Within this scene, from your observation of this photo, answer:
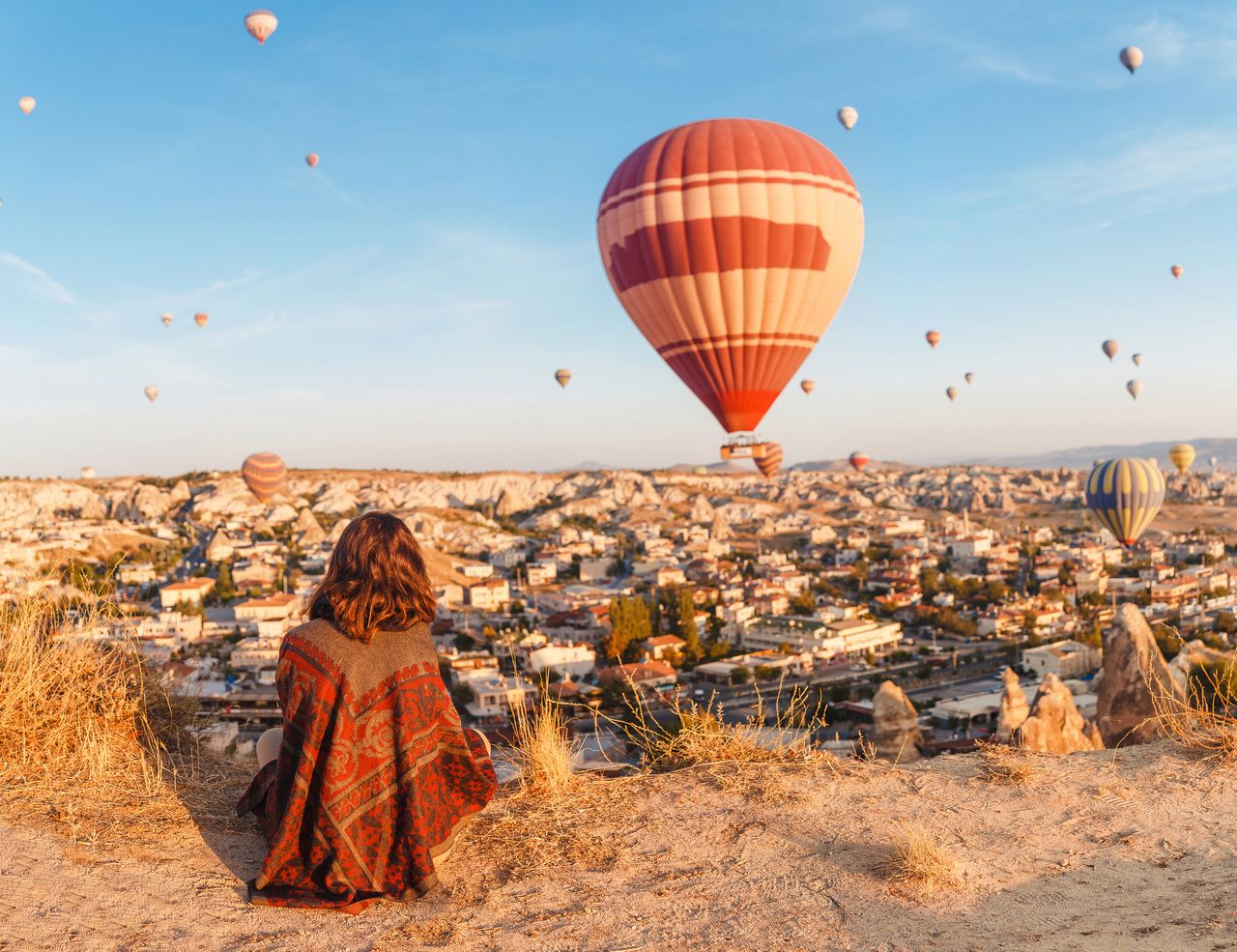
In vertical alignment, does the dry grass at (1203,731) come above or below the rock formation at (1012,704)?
above

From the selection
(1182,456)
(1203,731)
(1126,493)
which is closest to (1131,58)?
(1126,493)

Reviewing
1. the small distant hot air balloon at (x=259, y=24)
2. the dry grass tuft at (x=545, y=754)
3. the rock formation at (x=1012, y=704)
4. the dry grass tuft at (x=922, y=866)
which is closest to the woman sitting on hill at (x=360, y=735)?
the dry grass tuft at (x=545, y=754)

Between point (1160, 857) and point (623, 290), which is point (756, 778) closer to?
point (1160, 857)

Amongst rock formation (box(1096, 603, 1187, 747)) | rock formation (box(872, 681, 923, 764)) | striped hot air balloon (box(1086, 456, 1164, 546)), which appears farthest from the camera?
striped hot air balloon (box(1086, 456, 1164, 546))

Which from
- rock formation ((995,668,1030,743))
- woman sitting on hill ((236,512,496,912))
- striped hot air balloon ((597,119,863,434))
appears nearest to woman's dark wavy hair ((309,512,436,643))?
woman sitting on hill ((236,512,496,912))

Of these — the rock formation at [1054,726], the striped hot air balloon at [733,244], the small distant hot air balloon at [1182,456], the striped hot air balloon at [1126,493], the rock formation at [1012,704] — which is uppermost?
the striped hot air balloon at [733,244]

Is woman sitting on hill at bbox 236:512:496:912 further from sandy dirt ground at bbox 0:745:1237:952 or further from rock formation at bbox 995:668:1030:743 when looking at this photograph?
rock formation at bbox 995:668:1030:743

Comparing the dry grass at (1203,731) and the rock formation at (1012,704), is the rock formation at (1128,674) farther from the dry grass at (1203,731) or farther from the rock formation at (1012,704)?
the dry grass at (1203,731)

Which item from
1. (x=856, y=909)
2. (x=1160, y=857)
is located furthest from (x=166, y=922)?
(x=1160, y=857)
